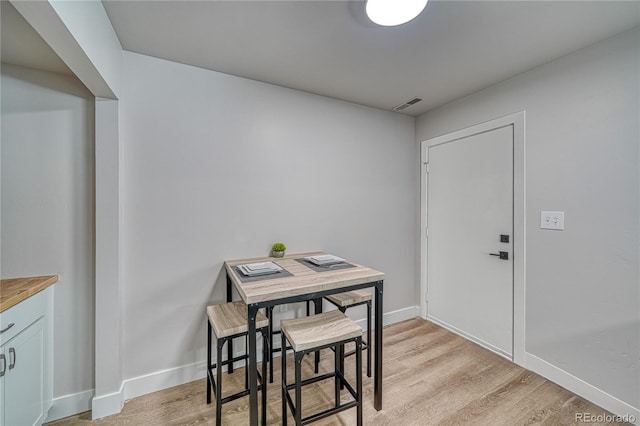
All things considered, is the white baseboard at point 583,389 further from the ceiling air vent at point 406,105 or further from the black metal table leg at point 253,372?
the ceiling air vent at point 406,105

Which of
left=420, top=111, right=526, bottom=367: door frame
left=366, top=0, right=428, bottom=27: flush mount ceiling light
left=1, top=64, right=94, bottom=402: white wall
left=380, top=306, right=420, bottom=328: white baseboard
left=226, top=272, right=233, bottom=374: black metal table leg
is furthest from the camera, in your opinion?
left=380, top=306, right=420, bottom=328: white baseboard

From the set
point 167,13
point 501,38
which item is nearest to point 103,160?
point 167,13

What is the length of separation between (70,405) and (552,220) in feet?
12.0

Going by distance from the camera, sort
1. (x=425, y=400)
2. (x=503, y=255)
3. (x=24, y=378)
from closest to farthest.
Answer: (x=24, y=378), (x=425, y=400), (x=503, y=255)

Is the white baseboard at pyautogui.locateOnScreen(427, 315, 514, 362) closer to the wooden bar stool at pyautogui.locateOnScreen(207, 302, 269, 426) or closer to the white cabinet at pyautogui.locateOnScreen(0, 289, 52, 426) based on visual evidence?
the wooden bar stool at pyautogui.locateOnScreen(207, 302, 269, 426)

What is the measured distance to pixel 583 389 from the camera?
185 cm

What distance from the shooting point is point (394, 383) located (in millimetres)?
2016

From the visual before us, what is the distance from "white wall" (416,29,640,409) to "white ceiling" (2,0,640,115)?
0.22 m

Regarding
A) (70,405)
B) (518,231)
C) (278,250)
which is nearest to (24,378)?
(70,405)

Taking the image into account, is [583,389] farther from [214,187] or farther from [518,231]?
[214,187]

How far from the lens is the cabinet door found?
1.32 meters

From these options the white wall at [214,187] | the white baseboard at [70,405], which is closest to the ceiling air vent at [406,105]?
the white wall at [214,187]

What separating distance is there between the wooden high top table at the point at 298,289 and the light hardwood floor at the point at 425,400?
0.28m

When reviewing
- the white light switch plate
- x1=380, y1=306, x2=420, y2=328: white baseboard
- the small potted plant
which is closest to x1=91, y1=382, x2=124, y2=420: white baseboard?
the small potted plant
